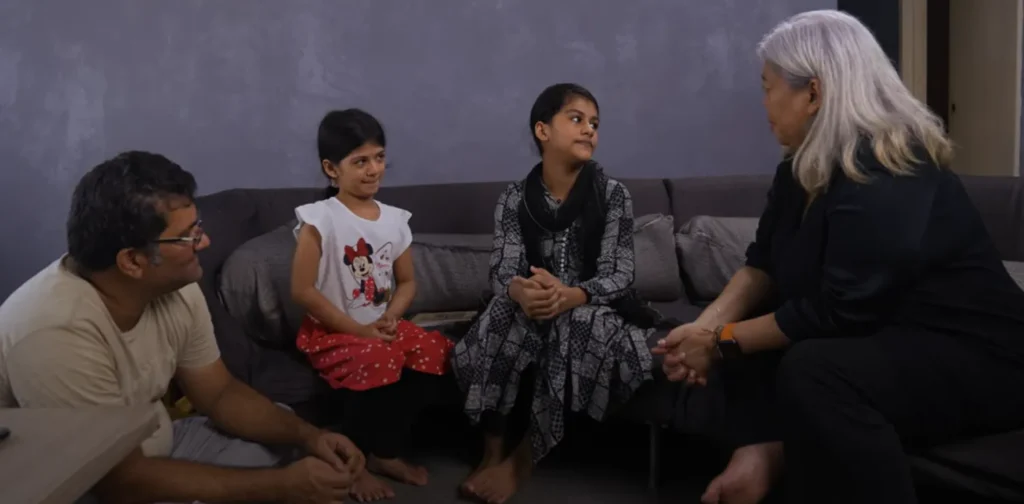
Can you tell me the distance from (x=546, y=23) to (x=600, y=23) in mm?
194

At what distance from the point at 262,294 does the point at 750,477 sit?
4.53 ft

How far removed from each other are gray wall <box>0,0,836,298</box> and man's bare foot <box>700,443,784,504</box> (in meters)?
1.64

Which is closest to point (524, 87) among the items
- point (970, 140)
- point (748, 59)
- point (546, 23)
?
point (546, 23)

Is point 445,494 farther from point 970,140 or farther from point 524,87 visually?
point 970,140

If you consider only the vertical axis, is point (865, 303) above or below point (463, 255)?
above

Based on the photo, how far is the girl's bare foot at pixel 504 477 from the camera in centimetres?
208

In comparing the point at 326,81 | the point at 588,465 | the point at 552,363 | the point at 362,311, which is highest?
the point at 326,81

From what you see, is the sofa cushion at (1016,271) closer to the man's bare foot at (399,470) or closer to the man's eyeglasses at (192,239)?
the man's bare foot at (399,470)

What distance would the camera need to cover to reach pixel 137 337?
5.03 ft

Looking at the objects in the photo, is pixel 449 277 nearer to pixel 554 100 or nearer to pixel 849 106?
pixel 554 100

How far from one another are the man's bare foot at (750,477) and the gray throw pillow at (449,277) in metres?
1.04

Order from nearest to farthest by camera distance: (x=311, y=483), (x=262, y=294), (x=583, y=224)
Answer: (x=311, y=483), (x=583, y=224), (x=262, y=294)

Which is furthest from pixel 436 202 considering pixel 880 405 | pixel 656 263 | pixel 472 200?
pixel 880 405

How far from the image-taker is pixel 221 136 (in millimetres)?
3070
